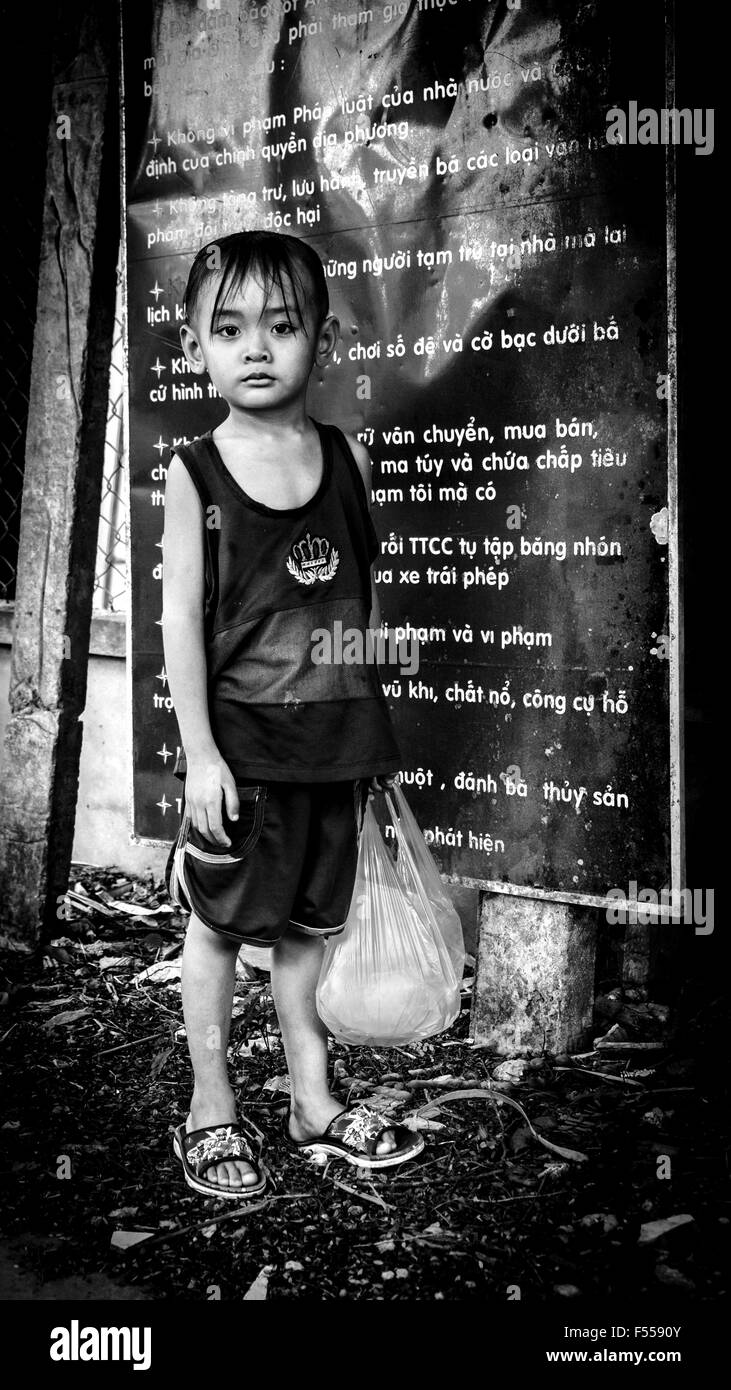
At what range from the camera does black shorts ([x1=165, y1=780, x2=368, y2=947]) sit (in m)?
2.49

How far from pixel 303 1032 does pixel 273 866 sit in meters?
0.45

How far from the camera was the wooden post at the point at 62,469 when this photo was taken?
3.85m

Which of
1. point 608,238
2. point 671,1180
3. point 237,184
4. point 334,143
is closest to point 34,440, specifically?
point 237,184

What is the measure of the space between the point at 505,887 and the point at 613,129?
1.96m

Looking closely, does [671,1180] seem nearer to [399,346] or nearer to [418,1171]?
[418,1171]

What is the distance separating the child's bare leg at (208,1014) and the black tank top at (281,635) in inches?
15.6

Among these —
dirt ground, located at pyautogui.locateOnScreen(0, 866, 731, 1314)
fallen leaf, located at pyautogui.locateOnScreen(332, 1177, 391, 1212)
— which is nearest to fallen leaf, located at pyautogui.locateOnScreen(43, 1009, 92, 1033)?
dirt ground, located at pyautogui.locateOnScreen(0, 866, 731, 1314)

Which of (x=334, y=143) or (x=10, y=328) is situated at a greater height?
(x=10, y=328)

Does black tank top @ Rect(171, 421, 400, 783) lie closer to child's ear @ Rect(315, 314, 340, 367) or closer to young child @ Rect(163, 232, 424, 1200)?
young child @ Rect(163, 232, 424, 1200)

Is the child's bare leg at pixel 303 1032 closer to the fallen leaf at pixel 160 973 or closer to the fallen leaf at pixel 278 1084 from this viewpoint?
the fallen leaf at pixel 278 1084

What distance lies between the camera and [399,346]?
3248 mm

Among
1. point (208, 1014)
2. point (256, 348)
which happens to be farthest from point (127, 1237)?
point (256, 348)

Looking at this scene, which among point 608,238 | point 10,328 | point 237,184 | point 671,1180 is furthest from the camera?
point 10,328

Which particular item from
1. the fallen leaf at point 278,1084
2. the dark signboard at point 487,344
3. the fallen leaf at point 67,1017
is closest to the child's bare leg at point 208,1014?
the fallen leaf at point 278,1084
